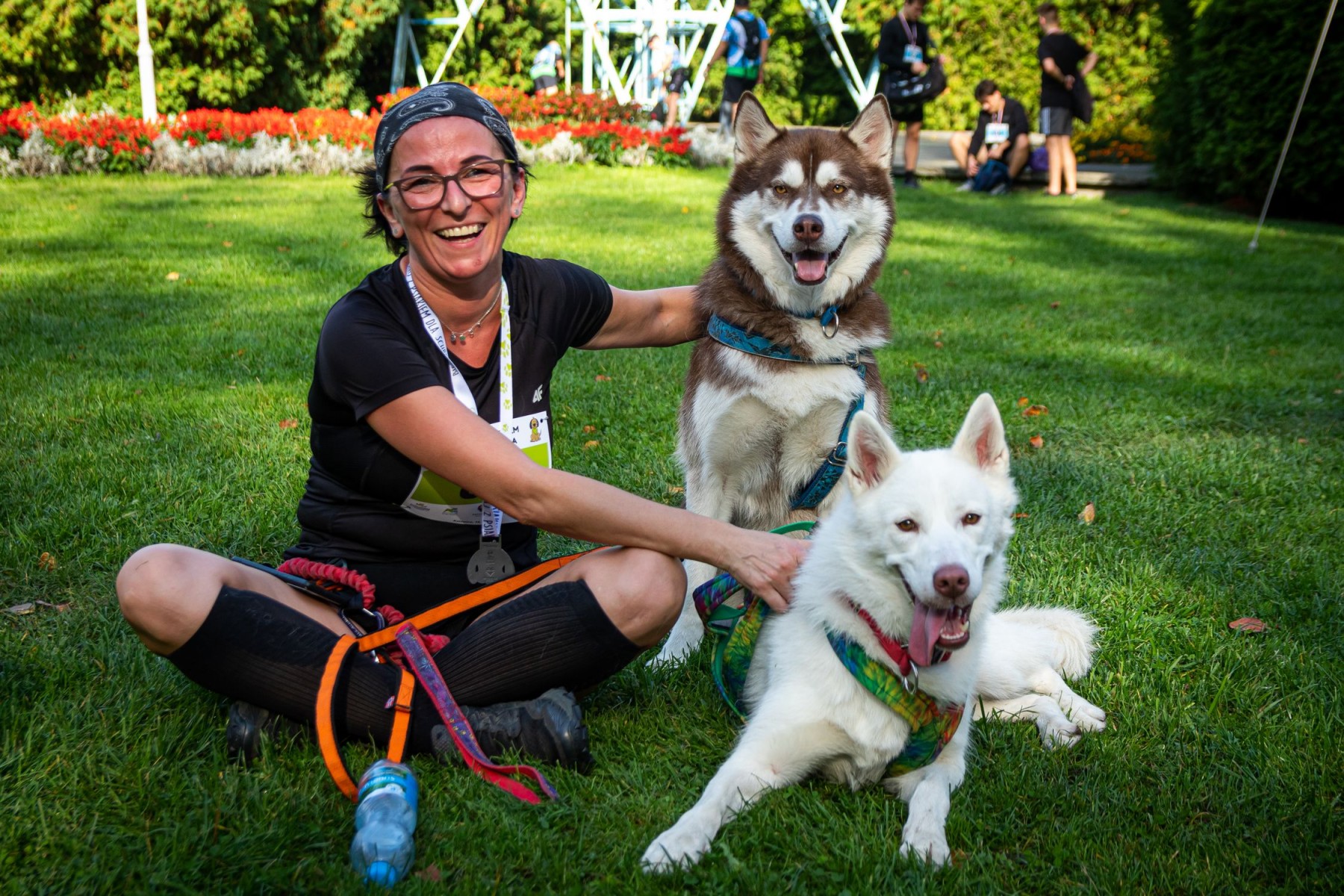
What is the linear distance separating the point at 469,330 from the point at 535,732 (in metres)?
1.16

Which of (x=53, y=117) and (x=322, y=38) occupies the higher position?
(x=322, y=38)

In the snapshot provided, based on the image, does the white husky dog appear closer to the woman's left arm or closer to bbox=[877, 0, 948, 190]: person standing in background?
the woman's left arm

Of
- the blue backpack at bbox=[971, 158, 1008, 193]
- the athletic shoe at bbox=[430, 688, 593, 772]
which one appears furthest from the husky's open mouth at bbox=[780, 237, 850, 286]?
the blue backpack at bbox=[971, 158, 1008, 193]

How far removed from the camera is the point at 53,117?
1220cm

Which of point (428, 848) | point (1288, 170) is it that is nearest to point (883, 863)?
point (428, 848)

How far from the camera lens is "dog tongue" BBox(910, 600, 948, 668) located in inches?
90.2

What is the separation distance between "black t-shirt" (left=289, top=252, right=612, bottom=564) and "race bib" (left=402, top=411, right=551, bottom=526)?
2 cm

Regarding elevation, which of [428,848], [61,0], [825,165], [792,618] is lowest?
[428,848]

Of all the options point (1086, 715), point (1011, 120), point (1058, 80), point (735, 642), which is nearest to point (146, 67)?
point (1011, 120)

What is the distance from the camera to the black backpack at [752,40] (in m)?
15.8

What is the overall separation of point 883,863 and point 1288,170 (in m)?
13.5

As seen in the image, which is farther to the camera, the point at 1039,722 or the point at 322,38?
the point at 322,38

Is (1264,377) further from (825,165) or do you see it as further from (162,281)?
(162,281)

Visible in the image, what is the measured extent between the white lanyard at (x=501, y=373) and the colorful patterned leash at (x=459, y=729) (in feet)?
1.25
